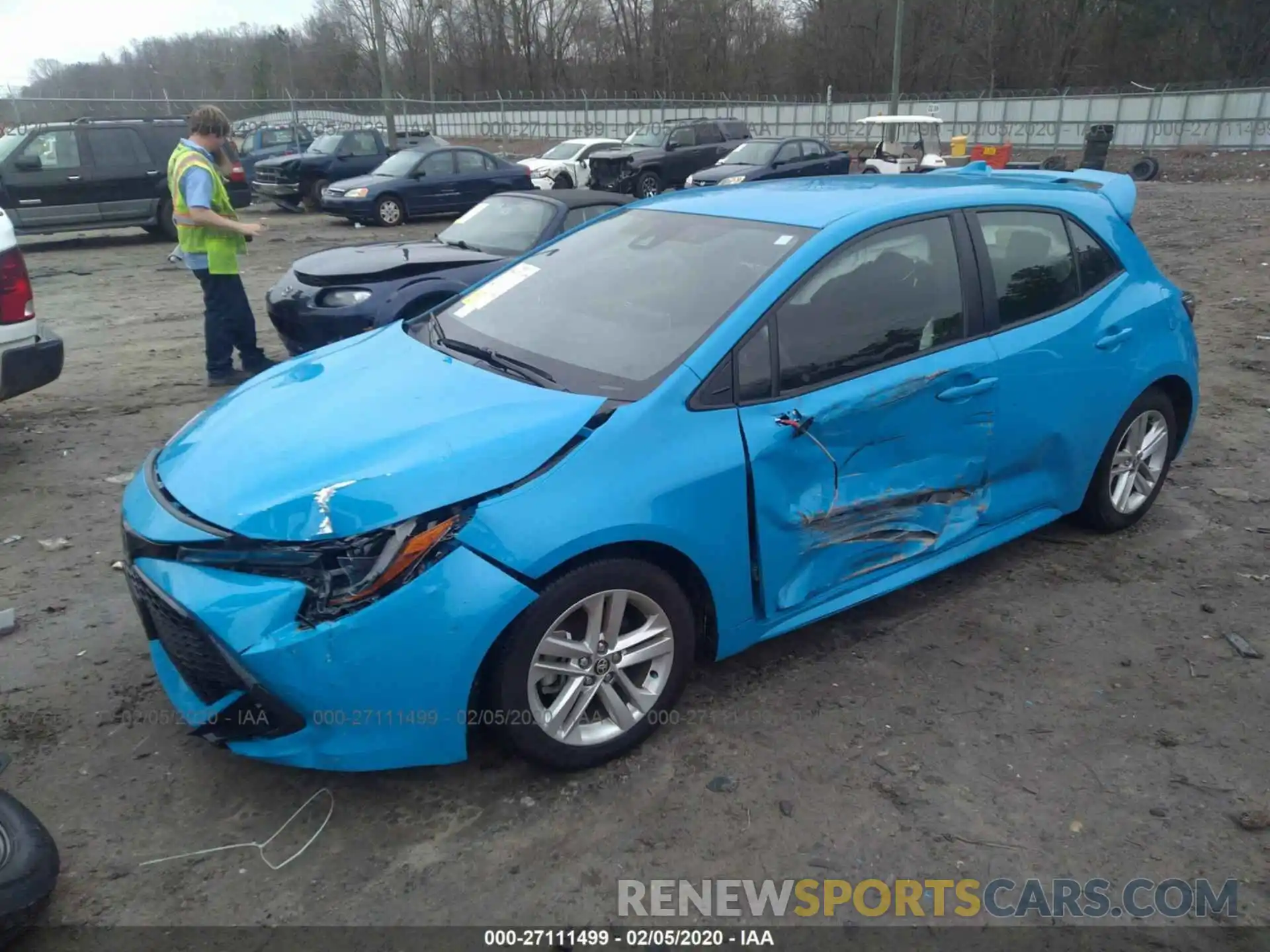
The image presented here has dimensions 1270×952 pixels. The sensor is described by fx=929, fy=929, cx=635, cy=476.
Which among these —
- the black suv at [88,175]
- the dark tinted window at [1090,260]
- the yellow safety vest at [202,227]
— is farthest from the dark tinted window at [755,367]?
the black suv at [88,175]

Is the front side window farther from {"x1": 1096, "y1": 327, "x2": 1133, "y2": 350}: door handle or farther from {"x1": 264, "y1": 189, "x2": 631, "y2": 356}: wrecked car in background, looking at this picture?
{"x1": 1096, "y1": 327, "x2": 1133, "y2": 350}: door handle

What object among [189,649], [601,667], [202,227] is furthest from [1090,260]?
[202,227]

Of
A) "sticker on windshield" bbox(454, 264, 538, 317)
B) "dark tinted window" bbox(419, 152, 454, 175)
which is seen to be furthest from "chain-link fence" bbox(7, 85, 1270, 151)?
"sticker on windshield" bbox(454, 264, 538, 317)

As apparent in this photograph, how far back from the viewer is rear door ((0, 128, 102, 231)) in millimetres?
14398

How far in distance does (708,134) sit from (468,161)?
7605 millimetres

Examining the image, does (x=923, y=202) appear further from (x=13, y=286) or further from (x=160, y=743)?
(x=13, y=286)

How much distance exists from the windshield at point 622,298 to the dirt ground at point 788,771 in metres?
0.88

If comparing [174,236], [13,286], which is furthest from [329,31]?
[13,286]

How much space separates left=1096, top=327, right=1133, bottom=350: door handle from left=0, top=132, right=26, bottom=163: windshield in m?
16.3

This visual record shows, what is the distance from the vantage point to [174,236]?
16.3m

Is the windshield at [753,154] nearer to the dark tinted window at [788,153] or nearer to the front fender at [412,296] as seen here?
the dark tinted window at [788,153]

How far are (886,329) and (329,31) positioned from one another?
275 ft

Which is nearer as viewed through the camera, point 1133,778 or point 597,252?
point 1133,778

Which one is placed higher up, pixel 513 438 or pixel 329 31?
pixel 329 31
